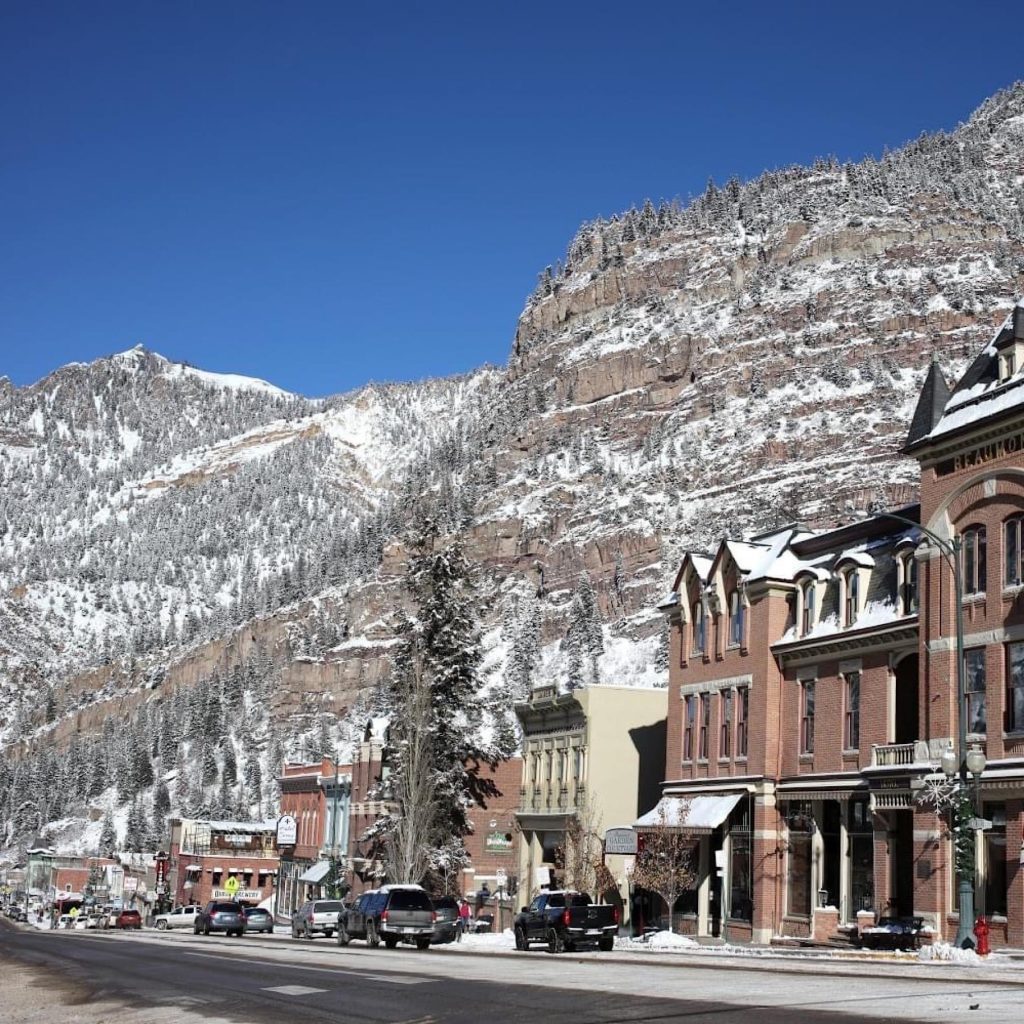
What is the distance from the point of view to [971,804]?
34.4 metres

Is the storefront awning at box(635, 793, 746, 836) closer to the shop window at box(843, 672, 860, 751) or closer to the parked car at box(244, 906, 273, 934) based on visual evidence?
the shop window at box(843, 672, 860, 751)

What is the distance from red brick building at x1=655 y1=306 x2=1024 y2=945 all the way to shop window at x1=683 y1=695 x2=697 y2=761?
0.09 metres

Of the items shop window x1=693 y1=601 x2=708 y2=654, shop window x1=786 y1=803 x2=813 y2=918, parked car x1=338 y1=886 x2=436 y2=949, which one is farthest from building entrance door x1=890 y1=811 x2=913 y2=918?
parked car x1=338 y1=886 x2=436 y2=949

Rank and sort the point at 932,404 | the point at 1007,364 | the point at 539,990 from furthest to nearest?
the point at 932,404 → the point at 1007,364 → the point at 539,990

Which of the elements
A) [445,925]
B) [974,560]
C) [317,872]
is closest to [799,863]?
[445,925]

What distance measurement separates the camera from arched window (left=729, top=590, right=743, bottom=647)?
50.4 meters

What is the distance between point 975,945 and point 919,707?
9429 mm

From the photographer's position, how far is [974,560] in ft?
130

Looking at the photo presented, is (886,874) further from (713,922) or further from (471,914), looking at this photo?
(471,914)

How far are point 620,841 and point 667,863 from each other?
6945 millimetres

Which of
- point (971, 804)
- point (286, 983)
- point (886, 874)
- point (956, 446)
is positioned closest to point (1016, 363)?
point (956, 446)

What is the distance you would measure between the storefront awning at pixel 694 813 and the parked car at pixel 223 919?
19.0 metres

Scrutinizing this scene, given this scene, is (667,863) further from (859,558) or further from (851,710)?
(859,558)

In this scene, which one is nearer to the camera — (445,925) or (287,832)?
(445,925)
